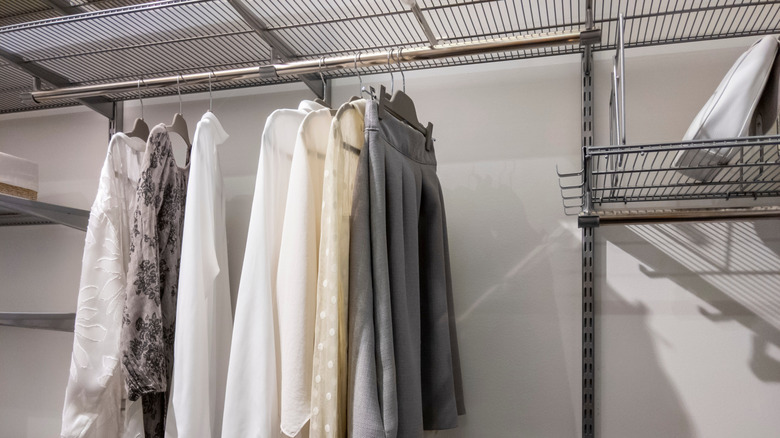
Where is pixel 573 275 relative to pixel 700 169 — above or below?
below

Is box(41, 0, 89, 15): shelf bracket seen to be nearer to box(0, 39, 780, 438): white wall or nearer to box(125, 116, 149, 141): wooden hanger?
box(125, 116, 149, 141): wooden hanger

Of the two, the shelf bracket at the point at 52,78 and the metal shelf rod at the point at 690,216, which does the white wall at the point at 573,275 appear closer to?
the metal shelf rod at the point at 690,216

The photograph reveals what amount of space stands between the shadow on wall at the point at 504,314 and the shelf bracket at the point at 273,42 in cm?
42

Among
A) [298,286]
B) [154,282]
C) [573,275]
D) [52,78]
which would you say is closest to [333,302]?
[298,286]

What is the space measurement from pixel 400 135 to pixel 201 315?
0.50m

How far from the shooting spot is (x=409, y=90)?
4.96 feet

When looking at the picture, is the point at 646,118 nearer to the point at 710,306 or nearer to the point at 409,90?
the point at 710,306

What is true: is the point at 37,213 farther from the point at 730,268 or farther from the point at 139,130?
the point at 730,268

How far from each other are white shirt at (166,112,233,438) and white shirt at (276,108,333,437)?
0.57ft

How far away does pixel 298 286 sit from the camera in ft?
3.34

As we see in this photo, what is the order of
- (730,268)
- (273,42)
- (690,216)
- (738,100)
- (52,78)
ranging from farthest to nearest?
1. (52,78)
2. (273,42)
3. (730,268)
4. (690,216)
5. (738,100)

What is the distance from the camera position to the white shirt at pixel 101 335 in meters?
1.18

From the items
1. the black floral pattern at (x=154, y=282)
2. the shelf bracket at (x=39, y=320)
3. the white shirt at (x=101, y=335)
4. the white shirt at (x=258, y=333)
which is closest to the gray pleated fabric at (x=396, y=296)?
the white shirt at (x=258, y=333)

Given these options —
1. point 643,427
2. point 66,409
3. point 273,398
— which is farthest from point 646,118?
point 66,409
